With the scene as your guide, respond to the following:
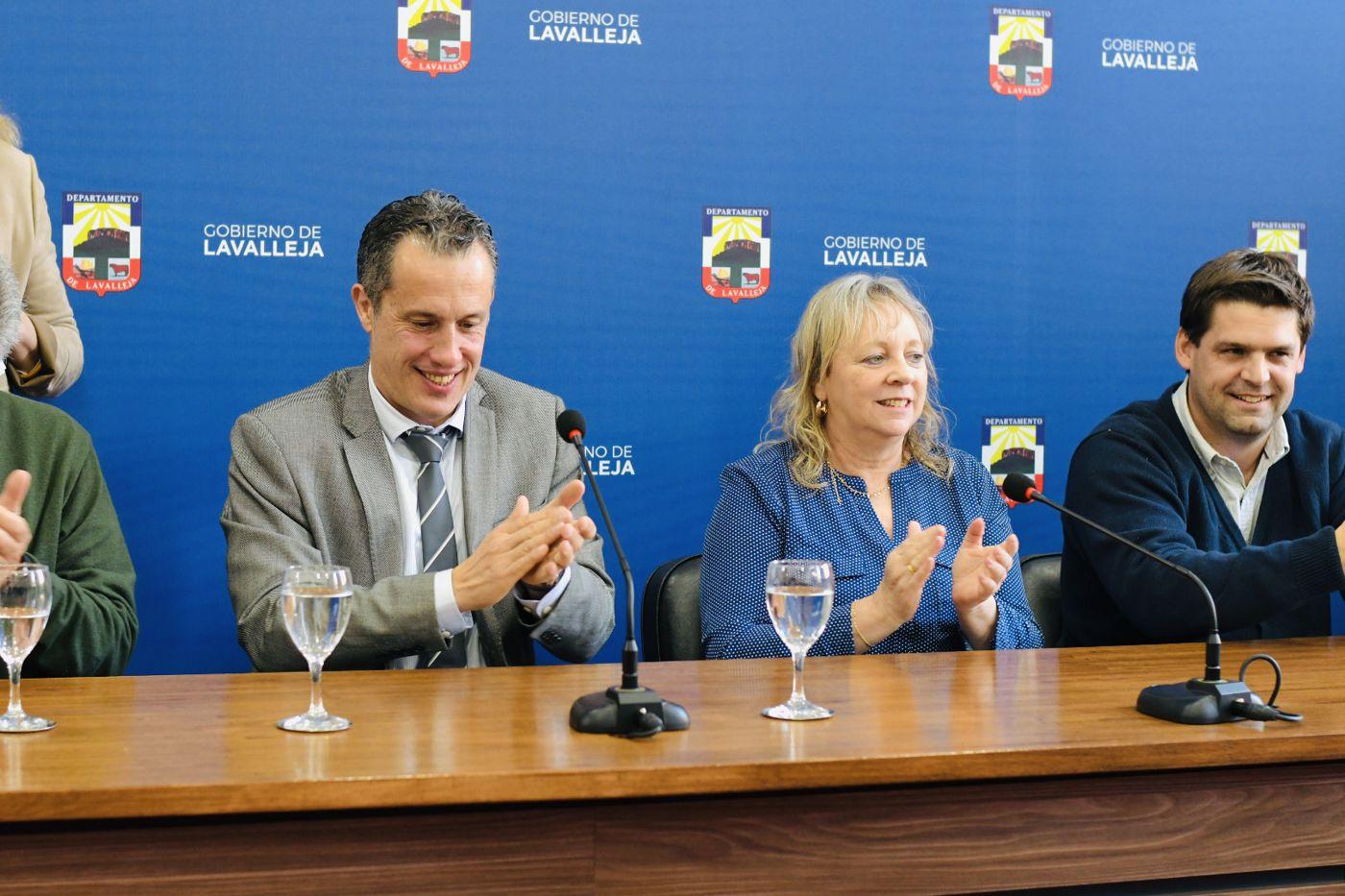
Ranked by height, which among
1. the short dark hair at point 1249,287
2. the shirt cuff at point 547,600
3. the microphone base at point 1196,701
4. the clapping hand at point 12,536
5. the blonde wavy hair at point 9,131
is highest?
the blonde wavy hair at point 9,131

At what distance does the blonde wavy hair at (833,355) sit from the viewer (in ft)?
9.02

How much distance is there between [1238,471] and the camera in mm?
2766

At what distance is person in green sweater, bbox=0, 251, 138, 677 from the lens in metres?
2.12

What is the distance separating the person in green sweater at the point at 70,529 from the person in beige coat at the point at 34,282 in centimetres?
61

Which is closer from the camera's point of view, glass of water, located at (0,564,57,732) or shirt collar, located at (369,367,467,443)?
glass of water, located at (0,564,57,732)

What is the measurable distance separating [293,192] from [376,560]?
110 centimetres

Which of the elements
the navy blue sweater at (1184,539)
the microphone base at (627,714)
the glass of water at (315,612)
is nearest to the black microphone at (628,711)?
the microphone base at (627,714)

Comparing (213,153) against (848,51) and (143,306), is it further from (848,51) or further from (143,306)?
(848,51)

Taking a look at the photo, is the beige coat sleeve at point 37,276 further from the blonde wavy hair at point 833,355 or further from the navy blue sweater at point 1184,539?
the navy blue sweater at point 1184,539

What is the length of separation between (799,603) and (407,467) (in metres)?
1.00

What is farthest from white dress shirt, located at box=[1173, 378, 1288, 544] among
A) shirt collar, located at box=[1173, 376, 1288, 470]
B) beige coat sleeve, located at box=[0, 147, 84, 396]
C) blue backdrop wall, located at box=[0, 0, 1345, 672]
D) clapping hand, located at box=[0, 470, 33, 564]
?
beige coat sleeve, located at box=[0, 147, 84, 396]

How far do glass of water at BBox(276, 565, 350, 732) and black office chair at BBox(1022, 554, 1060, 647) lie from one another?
5.70 ft

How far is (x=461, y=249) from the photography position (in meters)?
2.47

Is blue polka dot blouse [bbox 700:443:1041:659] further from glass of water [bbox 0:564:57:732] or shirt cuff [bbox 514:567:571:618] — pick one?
glass of water [bbox 0:564:57:732]
